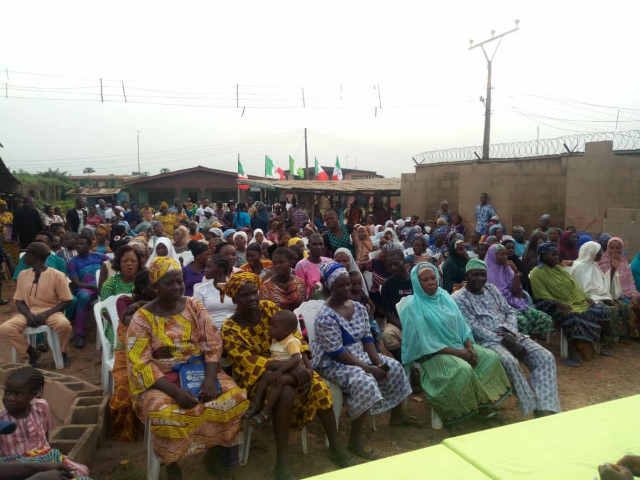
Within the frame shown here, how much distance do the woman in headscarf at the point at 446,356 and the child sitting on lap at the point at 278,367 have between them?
118cm

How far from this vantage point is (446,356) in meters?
4.01

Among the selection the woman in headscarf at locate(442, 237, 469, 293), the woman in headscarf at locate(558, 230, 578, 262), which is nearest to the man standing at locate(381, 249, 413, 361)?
the woman in headscarf at locate(442, 237, 469, 293)

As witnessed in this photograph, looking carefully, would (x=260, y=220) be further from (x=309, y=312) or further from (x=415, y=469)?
(x=415, y=469)

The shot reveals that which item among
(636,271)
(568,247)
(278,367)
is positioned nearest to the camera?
(278,367)

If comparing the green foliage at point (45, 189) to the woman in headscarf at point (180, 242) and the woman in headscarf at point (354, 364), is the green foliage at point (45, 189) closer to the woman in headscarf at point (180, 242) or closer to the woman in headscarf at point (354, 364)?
the woman in headscarf at point (180, 242)

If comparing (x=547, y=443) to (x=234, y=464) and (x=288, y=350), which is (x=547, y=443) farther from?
(x=234, y=464)

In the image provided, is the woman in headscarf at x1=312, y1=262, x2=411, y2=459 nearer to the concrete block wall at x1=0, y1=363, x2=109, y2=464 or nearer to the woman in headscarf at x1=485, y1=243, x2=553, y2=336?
the concrete block wall at x1=0, y1=363, x2=109, y2=464

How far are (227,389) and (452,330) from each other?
6.55 ft

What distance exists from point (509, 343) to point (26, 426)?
372 cm

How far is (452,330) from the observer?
418 cm

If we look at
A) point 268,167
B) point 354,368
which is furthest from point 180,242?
point 268,167

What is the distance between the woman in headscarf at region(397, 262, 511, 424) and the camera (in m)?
3.85

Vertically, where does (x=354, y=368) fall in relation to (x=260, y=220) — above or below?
below

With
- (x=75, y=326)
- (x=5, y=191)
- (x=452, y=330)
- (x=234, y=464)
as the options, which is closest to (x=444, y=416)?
(x=452, y=330)
